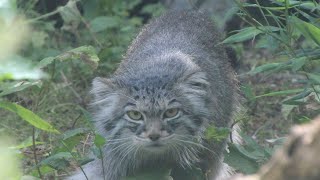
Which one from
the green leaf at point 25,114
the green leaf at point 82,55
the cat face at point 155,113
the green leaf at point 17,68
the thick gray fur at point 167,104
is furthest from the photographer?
the thick gray fur at point 167,104

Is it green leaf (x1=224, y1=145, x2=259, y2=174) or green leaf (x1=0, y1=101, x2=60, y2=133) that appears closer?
green leaf (x1=0, y1=101, x2=60, y2=133)

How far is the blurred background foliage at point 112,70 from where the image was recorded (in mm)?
3820

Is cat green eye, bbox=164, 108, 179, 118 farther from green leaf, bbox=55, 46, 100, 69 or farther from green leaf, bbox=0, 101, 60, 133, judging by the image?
green leaf, bbox=0, 101, 60, 133

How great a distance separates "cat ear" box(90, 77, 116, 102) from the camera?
4.65 metres

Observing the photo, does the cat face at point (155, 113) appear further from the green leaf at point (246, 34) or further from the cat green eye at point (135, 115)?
the green leaf at point (246, 34)

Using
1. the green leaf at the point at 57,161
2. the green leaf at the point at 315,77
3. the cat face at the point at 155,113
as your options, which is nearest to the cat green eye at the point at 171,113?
the cat face at the point at 155,113

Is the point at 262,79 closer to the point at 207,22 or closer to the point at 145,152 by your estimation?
the point at 207,22

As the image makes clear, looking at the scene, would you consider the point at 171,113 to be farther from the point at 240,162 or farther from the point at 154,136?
the point at 240,162

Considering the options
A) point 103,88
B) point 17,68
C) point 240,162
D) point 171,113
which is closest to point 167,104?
point 171,113

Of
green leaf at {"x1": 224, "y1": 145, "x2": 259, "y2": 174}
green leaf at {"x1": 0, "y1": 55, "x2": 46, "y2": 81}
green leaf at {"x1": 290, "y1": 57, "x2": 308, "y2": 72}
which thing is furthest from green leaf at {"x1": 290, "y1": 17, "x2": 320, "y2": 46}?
green leaf at {"x1": 0, "y1": 55, "x2": 46, "y2": 81}

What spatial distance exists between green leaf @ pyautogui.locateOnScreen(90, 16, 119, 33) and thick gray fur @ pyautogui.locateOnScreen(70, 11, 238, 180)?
1.91 m

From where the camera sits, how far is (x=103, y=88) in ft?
15.4

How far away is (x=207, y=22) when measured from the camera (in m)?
5.65

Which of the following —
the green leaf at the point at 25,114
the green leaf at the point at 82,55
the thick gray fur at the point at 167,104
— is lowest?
the thick gray fur at the point at 167,104
